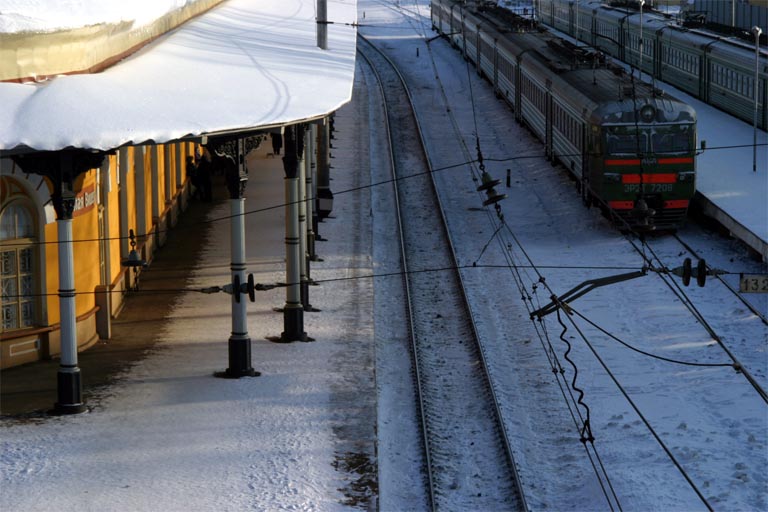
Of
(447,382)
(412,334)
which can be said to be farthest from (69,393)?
(412,334)

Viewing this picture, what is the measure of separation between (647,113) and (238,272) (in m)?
10.9

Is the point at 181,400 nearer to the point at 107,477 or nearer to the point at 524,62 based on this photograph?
the point at 107,477

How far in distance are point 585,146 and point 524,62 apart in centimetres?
996

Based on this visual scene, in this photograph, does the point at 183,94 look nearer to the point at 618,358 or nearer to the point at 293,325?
the point at 293,325

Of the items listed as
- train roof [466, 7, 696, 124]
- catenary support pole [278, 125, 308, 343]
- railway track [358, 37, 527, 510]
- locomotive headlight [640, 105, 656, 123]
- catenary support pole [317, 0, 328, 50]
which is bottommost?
railway track [358, 37, 527, 510]

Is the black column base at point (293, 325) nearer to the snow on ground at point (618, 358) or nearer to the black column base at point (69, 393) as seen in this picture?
the snow on ground at point (618, 358)

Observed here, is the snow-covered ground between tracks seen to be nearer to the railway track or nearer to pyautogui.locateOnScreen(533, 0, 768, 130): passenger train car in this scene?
the railway track

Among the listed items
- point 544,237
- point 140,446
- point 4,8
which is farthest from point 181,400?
point 544,237

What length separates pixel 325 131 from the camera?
31.1m

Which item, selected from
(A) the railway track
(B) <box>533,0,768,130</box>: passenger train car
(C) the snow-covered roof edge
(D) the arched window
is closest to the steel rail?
(A) the railway track

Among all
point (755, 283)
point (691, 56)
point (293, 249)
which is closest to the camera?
point (755, 283)

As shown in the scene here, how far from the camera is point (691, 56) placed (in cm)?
3881

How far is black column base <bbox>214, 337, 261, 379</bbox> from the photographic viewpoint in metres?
17.6

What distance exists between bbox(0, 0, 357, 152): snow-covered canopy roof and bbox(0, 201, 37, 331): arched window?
2.50 metres
